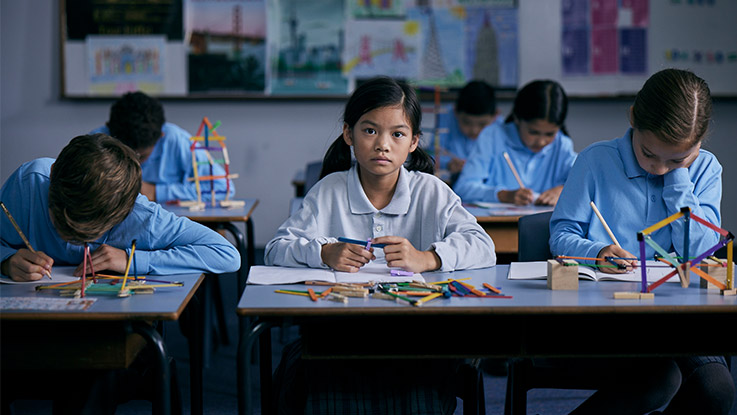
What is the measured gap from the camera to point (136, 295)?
1.61 m

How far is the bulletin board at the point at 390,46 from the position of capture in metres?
5.09

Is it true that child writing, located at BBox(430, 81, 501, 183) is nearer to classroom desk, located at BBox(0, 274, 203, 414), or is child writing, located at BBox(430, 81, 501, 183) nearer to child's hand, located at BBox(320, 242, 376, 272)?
child's hand, located at BBox(320, 242, 376, 272)

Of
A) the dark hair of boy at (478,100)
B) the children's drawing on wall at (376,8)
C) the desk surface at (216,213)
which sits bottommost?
the desk surface at (216,213)

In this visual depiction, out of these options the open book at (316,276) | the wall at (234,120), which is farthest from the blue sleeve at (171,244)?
the wall at (234,120)

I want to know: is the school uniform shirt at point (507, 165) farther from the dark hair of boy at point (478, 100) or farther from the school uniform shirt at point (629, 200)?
the school uniform shirt at point (629, 200)

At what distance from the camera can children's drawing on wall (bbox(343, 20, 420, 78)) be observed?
17.1 feet

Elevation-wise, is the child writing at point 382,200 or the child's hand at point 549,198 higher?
the child writing at point 382,200

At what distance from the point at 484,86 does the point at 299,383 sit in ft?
9.66

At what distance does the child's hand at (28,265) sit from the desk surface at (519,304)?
516mm

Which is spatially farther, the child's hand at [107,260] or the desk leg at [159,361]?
the child's hand at [107,260]

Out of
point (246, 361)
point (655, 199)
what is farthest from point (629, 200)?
point (246, 361)

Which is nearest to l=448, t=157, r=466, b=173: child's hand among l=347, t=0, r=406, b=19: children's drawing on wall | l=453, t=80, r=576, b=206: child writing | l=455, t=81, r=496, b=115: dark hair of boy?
l=455, t=81, r=496, b=115: dark hair of boy

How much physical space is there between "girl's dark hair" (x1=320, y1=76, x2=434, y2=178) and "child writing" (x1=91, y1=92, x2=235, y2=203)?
115 centimetres

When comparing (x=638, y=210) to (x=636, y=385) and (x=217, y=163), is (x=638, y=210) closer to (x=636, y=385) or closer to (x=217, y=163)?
(x=636, y=385)
